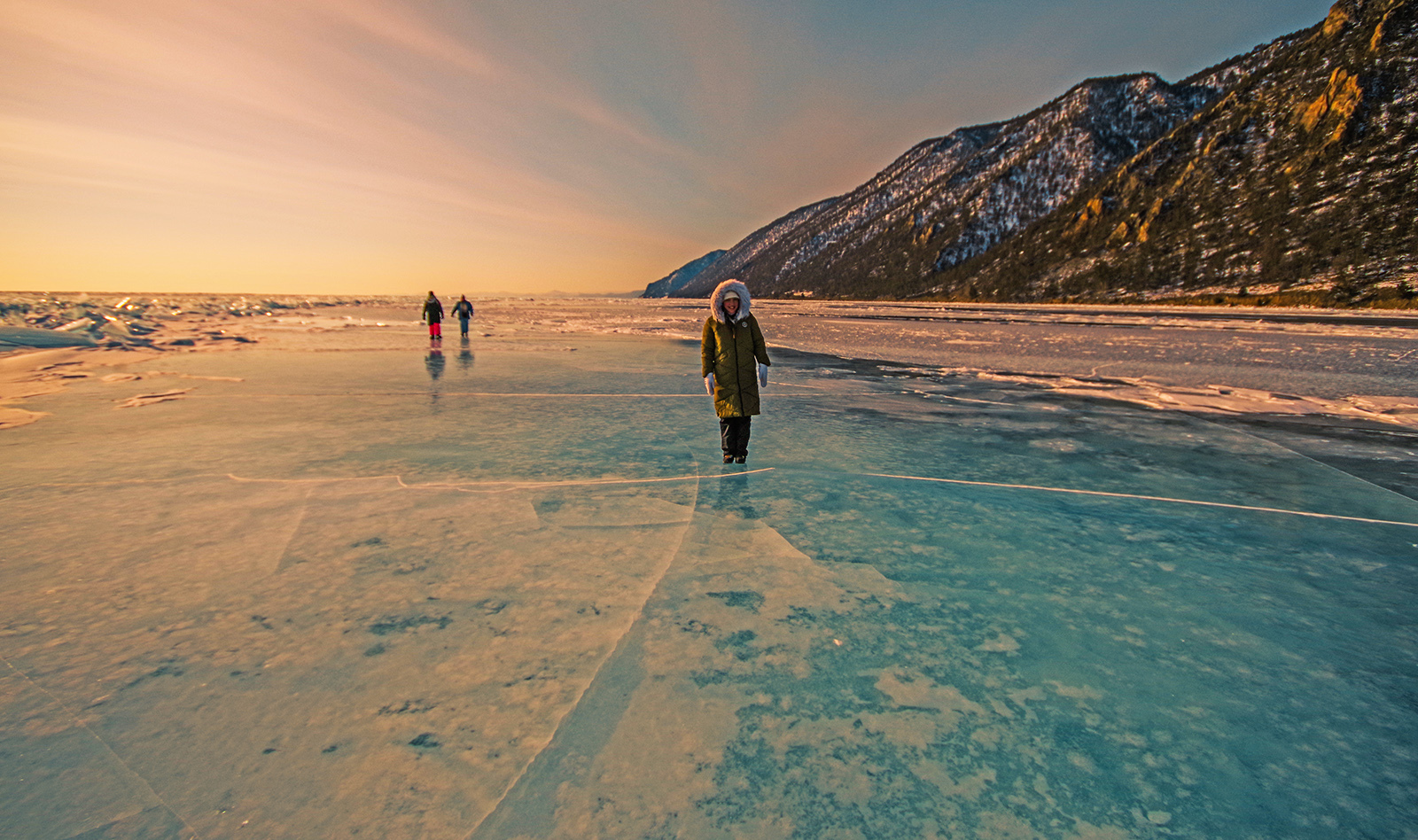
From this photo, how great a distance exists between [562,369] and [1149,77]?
213 meters

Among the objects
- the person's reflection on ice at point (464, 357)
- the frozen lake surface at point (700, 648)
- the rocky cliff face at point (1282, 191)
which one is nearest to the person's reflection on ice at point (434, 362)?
the person's reflection on ice at point (464, 357)

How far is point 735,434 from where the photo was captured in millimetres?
6297

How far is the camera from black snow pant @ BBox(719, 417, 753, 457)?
247 inches

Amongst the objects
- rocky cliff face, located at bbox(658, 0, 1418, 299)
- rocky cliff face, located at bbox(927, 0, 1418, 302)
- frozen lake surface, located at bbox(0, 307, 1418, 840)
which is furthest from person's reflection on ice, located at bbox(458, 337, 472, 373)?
rocky cliff face, located at bbox(658, 0, 1418, 299)

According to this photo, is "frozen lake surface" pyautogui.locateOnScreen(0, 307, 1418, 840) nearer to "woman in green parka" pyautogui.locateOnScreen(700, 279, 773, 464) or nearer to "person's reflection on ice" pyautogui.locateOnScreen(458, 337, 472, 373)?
"woman in green parka" pyautogui.locateOnScreen(700, 279, 773, 464)

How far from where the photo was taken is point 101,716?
2.36 m

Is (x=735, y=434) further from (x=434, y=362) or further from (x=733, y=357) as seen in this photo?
(x=434, y=362)

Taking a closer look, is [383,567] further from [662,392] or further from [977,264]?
[977,264]

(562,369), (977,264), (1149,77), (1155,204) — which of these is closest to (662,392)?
(562,369)

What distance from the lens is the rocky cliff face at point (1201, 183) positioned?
77.7 meters

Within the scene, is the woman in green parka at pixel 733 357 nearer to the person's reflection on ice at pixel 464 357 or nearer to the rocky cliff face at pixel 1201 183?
the person's reflection on ice at pixel 464 357

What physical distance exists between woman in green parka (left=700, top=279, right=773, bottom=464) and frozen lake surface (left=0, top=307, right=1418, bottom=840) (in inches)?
25.5

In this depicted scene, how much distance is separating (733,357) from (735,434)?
814 mm

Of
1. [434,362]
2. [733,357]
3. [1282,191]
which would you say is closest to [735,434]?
[733,357]
